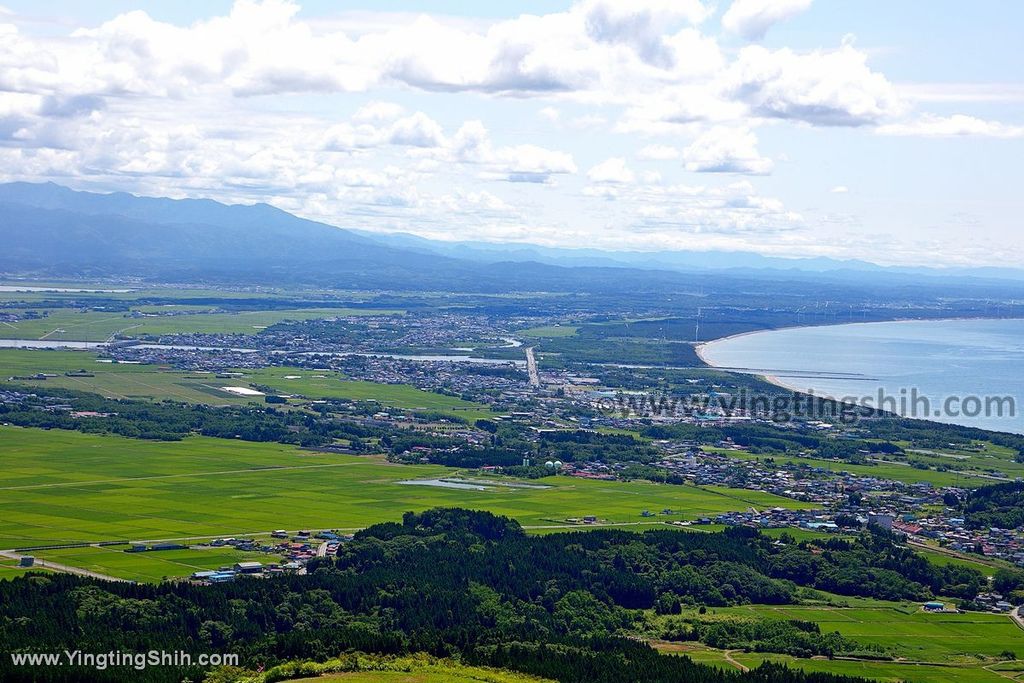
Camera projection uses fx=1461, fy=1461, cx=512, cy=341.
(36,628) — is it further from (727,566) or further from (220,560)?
(727,566)

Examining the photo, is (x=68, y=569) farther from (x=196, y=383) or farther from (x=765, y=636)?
(x=196, y=383)

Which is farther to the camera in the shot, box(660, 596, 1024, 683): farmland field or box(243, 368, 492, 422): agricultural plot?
box(243, 368, 492, 422): agricultural plot

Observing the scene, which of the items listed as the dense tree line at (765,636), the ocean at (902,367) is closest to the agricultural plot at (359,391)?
the ocean at (902,367)

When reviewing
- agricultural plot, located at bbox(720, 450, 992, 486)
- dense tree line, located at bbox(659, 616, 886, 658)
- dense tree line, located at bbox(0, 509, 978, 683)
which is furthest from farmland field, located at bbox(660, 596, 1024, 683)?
agricultural plot, located at bbox(720, 450, 992, 486)

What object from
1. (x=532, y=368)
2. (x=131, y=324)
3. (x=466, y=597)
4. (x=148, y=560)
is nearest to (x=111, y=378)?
(x=532, y=368)

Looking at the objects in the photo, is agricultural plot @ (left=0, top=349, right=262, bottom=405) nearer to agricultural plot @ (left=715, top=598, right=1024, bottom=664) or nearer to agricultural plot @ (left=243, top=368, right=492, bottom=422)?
agricultural plot @ (left=243, top=368, right=492, bottom=422)
